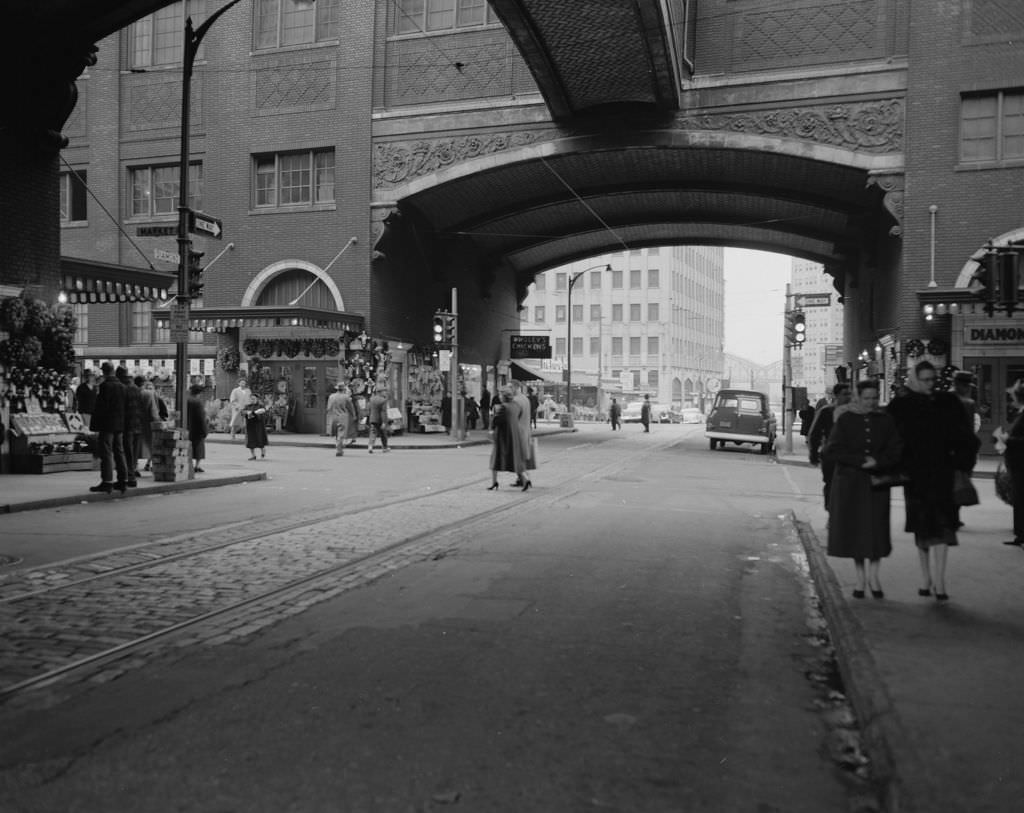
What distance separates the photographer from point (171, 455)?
15.6 m

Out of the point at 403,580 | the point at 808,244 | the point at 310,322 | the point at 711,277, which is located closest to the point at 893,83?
the point at 808,244

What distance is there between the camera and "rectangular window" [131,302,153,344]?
112 feet

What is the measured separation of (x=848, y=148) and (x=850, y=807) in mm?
25140

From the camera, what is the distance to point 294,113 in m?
31.5

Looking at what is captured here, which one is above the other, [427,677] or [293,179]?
[293,179]

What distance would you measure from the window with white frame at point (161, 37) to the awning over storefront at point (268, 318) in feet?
29.5

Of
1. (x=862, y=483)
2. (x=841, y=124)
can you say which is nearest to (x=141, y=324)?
(x=841, y=124)

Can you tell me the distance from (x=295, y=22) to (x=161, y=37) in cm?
515

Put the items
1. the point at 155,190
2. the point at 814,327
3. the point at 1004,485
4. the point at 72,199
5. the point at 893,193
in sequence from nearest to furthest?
the point at 1004,485, the point at 893,193, the point at 155,190, the point at 72,199, the point at 814,327

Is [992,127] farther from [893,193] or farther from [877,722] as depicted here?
[877,722]

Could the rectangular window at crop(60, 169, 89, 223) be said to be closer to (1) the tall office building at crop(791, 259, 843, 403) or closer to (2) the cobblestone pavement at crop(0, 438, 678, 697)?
(2) the cobblestone pavement at crop(0, 438, 678, 697)

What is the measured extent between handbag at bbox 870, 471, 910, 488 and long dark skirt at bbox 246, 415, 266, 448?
1677 cm

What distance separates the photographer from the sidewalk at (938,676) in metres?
3.58

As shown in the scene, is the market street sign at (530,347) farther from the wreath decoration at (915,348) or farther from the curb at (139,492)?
the curb at (139,492)
